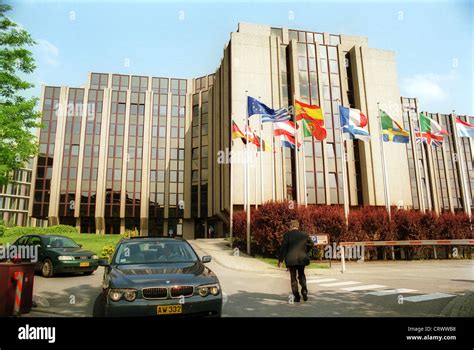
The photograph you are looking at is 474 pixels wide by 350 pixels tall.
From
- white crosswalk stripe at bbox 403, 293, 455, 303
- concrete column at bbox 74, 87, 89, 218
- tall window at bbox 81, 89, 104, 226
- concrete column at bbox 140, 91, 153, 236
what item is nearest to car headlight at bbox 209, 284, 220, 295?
white crosswalk stripe at bbox 403, 293, 455, 303

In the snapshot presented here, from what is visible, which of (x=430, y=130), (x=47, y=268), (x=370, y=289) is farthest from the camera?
(x=430, y=130)

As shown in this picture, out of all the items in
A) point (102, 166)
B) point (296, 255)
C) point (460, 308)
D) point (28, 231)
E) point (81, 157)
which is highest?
point (81, 157)

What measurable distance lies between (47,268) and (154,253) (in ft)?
24.1

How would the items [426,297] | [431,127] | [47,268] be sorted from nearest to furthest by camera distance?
1. [426,297]
2. [47,268]
3. [431,127]

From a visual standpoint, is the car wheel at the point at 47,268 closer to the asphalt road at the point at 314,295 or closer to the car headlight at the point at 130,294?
the asphalt road at the point at 314,295

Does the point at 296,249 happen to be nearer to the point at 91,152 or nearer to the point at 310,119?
the point at 310,119

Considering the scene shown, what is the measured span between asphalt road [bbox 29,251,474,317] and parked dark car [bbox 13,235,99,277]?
340mm

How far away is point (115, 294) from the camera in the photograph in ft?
15.7

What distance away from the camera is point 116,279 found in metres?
5.06

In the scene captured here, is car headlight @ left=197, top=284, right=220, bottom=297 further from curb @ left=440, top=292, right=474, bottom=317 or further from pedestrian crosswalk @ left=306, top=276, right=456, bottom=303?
pedestrian crosswalk @ left=306, top=276, right=456, bottom=303

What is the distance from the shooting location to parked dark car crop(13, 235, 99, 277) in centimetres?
1114

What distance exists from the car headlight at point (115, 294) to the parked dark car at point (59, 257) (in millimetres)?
6648

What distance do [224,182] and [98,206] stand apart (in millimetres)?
20108

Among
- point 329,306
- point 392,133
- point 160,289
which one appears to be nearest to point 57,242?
point 160,289
